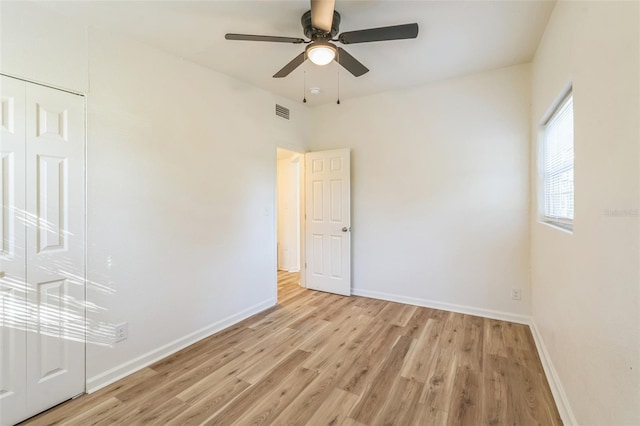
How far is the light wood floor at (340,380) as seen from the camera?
1.82m

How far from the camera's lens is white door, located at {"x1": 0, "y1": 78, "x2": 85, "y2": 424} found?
1.85m

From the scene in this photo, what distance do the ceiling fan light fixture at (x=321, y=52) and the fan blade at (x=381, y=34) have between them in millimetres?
97

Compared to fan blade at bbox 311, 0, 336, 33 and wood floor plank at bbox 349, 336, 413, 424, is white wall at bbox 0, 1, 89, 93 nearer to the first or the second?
fan blade at bbox 311, 0, 336, 33

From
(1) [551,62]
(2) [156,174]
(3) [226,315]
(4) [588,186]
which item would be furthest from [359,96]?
(3) [226,315]

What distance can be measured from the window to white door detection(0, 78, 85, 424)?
346 cm

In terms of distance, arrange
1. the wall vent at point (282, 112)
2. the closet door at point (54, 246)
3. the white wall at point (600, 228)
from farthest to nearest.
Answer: the wall vent at point (282, 112) < the closet door at point (54, 246) < the white wall at point (600, 228)

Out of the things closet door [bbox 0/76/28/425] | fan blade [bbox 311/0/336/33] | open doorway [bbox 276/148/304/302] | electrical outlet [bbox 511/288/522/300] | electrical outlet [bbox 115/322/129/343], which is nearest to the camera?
fan blade [bbox 311/0/336/33]

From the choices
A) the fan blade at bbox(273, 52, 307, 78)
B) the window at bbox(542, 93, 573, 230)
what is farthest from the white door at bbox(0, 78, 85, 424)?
the window at bbox(542, 93, 573, 230)

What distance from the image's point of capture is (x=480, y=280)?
10.9ft

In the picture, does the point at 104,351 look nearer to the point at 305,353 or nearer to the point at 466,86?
the point at 305,353

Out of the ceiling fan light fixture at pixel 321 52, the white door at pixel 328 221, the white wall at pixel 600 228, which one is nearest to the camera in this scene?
the white wall at pixel 600 228

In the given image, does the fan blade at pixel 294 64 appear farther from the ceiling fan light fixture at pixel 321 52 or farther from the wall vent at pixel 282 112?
the wall vent at pixel 282 112

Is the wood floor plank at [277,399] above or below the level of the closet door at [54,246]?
below

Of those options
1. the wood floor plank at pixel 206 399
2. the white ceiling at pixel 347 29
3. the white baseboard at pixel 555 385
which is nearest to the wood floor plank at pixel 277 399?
the wood floor plank at pixel 206 399
